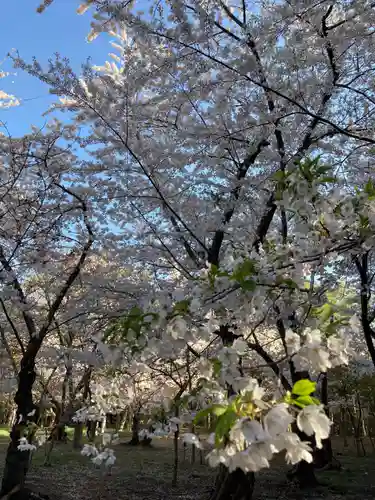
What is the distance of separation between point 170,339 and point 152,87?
398 centimetres

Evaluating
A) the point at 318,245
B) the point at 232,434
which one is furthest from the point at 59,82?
the point at 232,434

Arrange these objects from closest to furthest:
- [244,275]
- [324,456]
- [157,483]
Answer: [244,275]
[157,483]
[324,456]

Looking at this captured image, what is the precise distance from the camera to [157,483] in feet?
27.0

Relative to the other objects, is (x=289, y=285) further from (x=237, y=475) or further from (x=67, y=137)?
(x=67, y=137)

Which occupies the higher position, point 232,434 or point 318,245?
point 318,245

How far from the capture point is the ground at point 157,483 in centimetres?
684

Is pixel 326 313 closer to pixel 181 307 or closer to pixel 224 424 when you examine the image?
pixel 181 307

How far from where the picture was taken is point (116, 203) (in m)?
5.75

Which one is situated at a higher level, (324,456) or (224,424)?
(224,424)

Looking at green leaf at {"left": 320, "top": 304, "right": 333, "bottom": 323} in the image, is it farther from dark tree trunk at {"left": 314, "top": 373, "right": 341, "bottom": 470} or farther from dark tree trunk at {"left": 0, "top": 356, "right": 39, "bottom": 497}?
dark tree trunk at {"left": 314, "top": 373, "right": 341, "bottom": 470}

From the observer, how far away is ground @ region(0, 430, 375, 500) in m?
6.84

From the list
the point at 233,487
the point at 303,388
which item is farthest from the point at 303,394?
the point at 233,487

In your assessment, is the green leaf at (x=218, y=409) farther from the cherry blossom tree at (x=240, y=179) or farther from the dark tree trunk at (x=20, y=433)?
Result: the dark tree trunk at (x=20, y=433)

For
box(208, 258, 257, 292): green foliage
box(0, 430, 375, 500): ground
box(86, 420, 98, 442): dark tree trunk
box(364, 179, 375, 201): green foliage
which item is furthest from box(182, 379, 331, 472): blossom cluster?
box(86, 420, 98, 442): dark tree trunk
